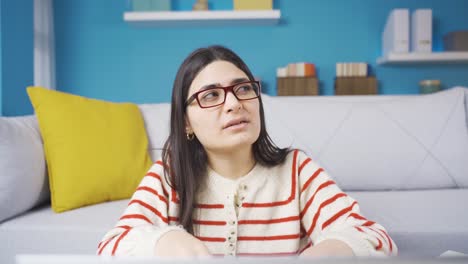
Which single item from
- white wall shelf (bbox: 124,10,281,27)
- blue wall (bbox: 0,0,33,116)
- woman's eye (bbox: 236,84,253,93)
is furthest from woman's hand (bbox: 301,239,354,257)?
white wall shelf (bbox: 124,10,281,27)

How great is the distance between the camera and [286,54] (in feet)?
10.4

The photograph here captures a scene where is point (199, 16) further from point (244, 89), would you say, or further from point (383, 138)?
point (244, 89)

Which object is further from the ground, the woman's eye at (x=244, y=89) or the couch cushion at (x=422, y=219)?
the woman's eye at (x=244, y=89)

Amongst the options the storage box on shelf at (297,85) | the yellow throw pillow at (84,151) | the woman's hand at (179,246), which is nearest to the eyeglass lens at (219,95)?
the woman's hand at (179,246)

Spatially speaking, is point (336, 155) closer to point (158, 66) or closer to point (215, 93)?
point (215, 93)

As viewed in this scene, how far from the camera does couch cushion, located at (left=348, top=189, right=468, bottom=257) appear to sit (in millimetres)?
1092

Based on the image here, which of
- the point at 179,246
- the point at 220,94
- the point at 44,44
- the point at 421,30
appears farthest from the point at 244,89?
the point at 44,44

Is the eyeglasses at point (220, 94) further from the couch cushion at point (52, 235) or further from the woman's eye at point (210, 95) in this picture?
the couch cushion at point (52, 235)

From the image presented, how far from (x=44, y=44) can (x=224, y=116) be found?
Result: 8.74 feet

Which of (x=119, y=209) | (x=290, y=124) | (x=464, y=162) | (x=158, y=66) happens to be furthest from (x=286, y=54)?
(x=119, y=209)

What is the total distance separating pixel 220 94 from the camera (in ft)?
2.94

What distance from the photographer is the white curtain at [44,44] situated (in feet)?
9.49

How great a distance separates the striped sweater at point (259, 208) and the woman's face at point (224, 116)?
12cm

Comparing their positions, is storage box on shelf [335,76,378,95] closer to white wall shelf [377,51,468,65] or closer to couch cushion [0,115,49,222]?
white wall shelf [377,51,468,65]
